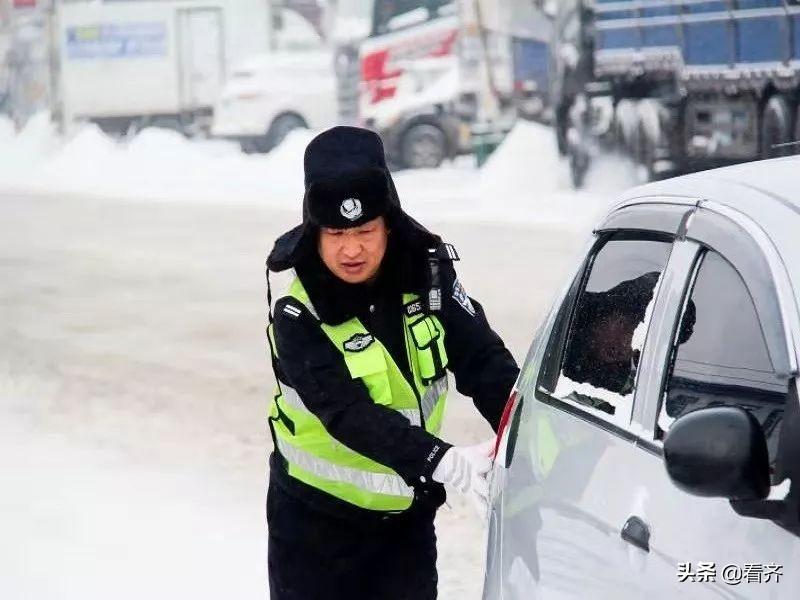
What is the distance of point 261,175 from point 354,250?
14.4 meters

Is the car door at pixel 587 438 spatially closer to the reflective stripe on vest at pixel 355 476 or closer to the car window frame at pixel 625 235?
the car window frame at pixel 625 235

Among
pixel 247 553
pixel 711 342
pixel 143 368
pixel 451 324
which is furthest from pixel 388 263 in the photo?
pixel 143 368

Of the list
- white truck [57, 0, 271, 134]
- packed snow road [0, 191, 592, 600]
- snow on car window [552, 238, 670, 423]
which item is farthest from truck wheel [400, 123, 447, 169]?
snow on car window [552, 238, 670, 423]

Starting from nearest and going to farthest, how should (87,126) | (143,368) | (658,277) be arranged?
(658,277) → (143,368) → (87,126)

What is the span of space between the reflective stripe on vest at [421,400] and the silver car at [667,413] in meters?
0.23

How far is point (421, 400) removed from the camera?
3471mm

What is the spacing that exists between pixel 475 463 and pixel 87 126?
55.2 ft

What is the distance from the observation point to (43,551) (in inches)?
238

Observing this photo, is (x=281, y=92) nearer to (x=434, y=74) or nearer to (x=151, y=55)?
(x=151, y=55)

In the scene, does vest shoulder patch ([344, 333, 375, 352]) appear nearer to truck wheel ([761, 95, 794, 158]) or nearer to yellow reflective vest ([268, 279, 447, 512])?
yellow reflective vest ([268, 279, 447, 512])

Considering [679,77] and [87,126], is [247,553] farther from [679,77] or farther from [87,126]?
[87,126]

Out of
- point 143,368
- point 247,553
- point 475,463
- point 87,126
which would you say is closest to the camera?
Result: point 475,463

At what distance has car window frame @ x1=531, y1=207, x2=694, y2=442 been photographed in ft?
8.82

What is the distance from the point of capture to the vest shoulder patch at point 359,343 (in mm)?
3375
